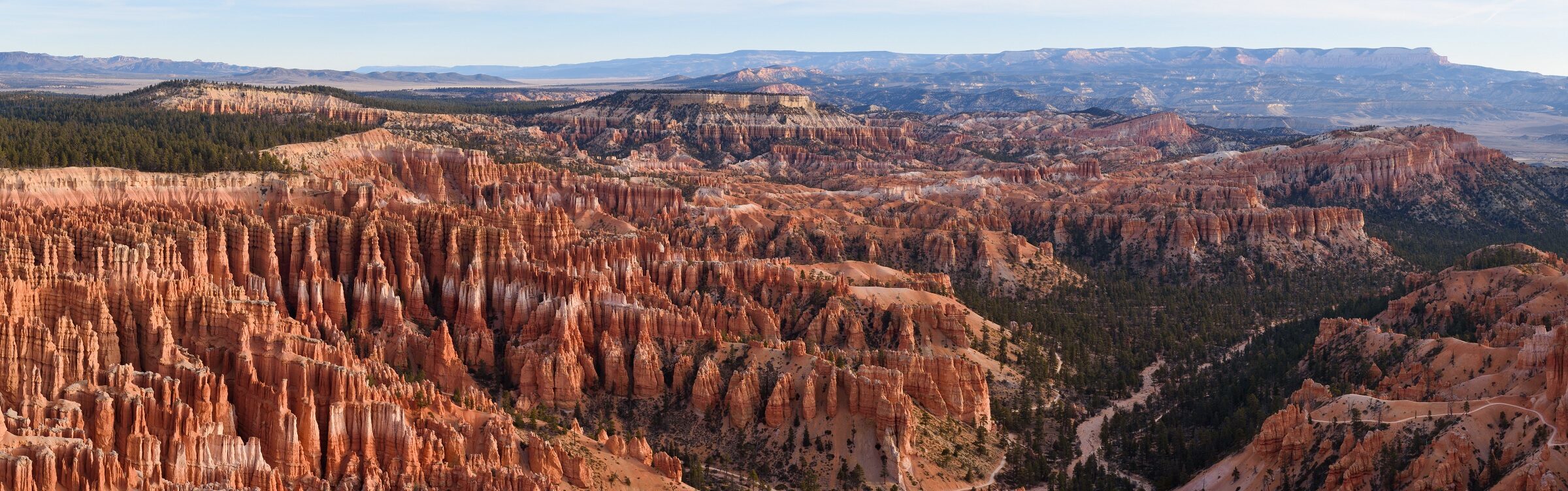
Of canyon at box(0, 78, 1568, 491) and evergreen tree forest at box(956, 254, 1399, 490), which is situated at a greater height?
canyon at box(0, 78, 1568, 491)

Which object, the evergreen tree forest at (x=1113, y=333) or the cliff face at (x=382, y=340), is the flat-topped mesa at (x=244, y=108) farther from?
the evergreen tree forest at (x=1113, y=333)

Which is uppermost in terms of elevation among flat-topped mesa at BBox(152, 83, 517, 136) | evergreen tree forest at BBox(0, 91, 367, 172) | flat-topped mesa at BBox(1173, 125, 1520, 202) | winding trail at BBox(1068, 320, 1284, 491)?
evergreen tree forest at BBox(0, 91, 367, 172)

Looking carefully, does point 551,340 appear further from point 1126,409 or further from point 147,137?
point 147,137

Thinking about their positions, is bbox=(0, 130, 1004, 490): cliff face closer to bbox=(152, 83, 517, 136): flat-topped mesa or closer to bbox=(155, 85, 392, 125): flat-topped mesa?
bbox=(152, 83, 517, 136): flat-topped mesa

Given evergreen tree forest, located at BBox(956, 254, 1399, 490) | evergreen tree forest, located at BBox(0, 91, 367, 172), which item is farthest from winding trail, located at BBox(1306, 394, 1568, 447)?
evergreen tree forest, located at BBox(0, 91, 367, 172)

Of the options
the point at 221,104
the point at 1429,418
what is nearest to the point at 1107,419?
the point at 1429,418

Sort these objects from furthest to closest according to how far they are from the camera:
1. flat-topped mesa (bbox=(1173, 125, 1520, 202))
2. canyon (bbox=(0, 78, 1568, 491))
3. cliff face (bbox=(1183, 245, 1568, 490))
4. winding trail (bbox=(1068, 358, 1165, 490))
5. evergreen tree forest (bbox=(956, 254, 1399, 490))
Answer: flat-topped mesa (bbox=(1173, 125, 1520, 202)) < evergreen tree forest (bbox=(956, 254, 1399, 490)) < winding trail (bbox=(1068, 358, 1165, 490)) < cliff face (bbox=(1183, 245, 1568, 490)) < canyon (bbox=(0, 78, 1568, 491))

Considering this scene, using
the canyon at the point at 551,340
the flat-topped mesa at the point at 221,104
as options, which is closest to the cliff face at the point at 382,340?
the canyon at the point at 551,340
